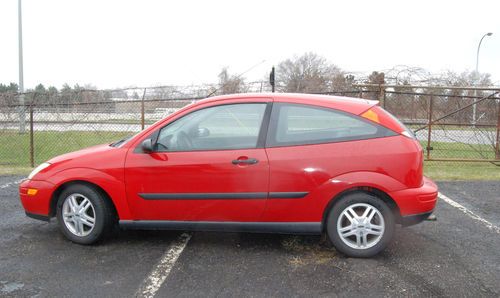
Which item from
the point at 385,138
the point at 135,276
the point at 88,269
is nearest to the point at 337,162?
the point at 385,138

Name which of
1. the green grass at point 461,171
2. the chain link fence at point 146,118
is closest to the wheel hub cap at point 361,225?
the green grass at point 461,171

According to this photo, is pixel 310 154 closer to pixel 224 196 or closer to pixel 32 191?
pixel 224 196

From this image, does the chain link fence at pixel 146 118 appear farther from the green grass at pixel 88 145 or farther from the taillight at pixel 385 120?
the taillight at pixel 385 120

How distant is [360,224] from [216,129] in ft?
5.19

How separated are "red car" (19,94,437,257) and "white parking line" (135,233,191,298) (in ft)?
0.86

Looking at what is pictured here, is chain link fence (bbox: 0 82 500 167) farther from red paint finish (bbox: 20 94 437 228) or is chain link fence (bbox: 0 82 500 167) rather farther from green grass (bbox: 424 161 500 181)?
red paint finish (bbox: 20 94 437 228)

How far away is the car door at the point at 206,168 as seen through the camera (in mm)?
3795

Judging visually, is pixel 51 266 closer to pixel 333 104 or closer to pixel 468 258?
pixel 333 104

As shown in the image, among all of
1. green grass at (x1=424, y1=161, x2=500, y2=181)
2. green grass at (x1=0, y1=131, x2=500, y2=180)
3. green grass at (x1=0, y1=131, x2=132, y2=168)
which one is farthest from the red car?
green grass at (x1=0, y1=131, x2=132, y2=168)

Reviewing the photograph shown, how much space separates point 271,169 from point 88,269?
70.3 inches

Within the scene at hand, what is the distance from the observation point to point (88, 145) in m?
13.4

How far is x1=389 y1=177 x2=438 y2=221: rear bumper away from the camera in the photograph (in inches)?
146

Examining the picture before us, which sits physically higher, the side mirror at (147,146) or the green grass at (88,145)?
the side mirror at (147,146)

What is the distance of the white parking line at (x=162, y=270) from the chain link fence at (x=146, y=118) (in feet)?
21.1
